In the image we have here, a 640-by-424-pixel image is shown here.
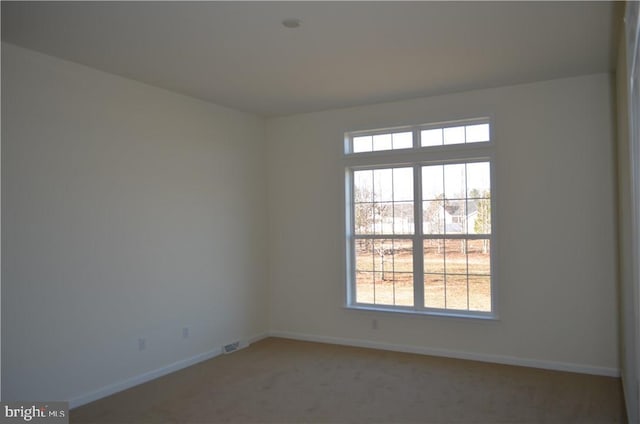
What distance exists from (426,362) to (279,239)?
2.31 meters

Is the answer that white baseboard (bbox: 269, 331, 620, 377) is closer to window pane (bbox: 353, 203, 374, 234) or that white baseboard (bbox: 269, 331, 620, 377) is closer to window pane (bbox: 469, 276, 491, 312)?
window pane (bbox: 469, 276, 491, 312)

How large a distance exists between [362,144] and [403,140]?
0.50 m

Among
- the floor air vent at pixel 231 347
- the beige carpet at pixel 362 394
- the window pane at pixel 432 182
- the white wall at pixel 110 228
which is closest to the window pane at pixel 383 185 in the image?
the window pane at pixel 432 182

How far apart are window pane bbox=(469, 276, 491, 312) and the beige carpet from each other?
57 cm

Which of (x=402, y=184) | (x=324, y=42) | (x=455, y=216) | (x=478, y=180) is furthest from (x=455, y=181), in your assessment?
(x=324, y=42)

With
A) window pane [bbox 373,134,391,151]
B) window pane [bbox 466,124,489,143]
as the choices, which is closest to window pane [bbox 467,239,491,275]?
window pane [bbox 466,124,489,143]

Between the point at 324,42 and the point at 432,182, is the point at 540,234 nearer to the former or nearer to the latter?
the point at 432,182

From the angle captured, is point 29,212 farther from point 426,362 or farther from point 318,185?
point 426,362

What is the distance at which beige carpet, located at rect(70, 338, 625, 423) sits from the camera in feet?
11.7

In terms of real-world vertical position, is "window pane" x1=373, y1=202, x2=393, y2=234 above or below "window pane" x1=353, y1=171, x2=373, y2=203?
below

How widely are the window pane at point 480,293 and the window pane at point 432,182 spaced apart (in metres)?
0.94

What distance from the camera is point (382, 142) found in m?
5.59

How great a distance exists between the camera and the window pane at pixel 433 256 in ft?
17.2

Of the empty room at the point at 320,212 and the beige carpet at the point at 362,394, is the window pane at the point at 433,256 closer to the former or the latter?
the empty room at the point at 320,212
